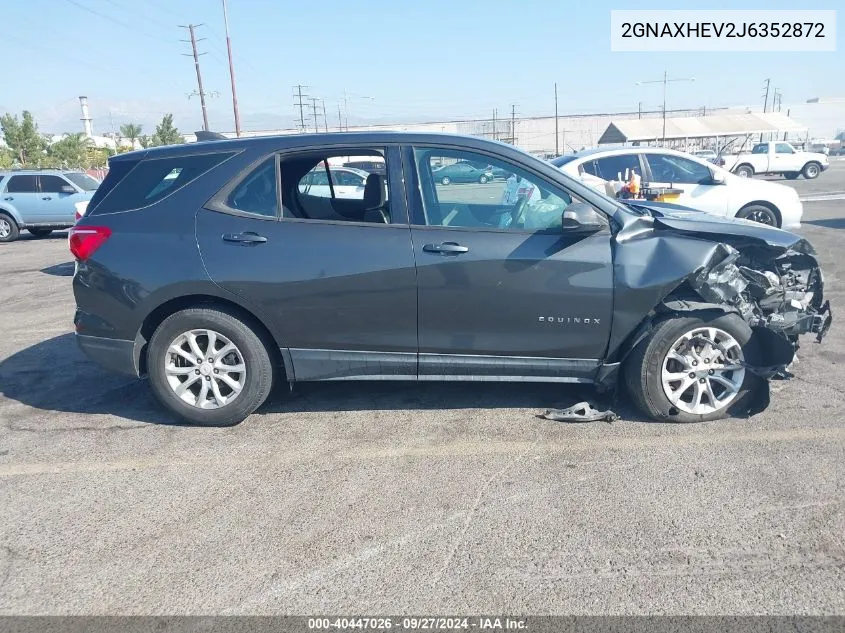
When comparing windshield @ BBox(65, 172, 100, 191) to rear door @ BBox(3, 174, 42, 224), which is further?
windshield @ BBox(65, 172, 100, 191)

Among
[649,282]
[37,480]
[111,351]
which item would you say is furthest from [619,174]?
[37,480]

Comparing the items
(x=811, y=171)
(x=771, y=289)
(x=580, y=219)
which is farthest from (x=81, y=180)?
(x=811, y=171)

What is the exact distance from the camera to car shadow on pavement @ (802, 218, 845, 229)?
13.6 metres

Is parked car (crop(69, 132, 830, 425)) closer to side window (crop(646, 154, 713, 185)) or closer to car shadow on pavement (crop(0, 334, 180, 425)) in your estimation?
car shadow on pavement (crop(0, 334, 180, 425))

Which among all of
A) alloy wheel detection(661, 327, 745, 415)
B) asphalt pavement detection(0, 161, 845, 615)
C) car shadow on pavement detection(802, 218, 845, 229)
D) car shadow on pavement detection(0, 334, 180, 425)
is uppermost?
alloy wheel detection(661, 327, 745, 415)

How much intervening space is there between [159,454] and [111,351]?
85 cm

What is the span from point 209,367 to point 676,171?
28.9 ft

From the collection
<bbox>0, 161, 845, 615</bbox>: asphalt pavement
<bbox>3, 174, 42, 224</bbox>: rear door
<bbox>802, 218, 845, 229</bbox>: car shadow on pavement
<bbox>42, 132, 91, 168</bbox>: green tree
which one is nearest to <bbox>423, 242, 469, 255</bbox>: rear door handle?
<bbox>0, 161, 845, 615</bbox>: asphalt pavement

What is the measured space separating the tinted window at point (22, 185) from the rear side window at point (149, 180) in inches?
574

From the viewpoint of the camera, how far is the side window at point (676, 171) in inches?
414

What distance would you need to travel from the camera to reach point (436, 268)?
4.09 metres

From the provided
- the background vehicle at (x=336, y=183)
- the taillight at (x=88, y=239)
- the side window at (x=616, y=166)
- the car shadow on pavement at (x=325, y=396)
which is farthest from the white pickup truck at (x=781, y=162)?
the taillight at (x=88, y=239)

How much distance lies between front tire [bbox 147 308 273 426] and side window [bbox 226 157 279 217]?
27.8 inches

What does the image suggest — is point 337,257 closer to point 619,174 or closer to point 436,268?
point 436,268
